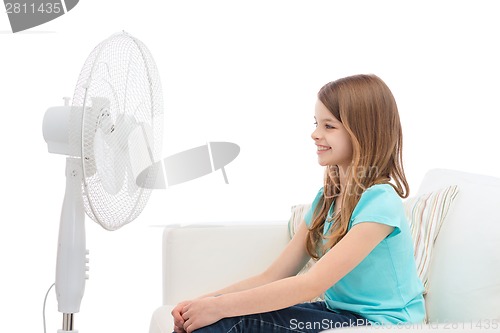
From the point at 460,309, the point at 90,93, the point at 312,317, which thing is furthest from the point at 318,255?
the point at 90,93

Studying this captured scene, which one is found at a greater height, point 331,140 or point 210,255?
point 331,140

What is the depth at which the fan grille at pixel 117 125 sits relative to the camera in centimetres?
184

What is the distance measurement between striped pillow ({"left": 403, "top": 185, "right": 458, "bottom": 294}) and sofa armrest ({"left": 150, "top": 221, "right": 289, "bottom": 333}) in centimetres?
48

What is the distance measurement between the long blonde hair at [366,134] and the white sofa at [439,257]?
0.27 m

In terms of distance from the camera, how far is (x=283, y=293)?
168 cm

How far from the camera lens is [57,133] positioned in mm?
1962

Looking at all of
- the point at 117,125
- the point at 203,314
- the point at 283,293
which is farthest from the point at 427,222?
the point at 117,125

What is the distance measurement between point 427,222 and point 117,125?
0.91 metres

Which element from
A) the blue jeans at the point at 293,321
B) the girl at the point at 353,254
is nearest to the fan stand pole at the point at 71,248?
the girl at the point at 353,254

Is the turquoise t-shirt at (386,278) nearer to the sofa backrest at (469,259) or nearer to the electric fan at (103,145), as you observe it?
the sofa backrest at (469,259)

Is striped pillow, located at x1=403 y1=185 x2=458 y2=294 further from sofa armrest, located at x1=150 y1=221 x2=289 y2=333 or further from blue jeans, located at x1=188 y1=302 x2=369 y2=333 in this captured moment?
sofa armrest, located at x1=150 y1=221 x2=289 y2=333

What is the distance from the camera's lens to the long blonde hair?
1.81m

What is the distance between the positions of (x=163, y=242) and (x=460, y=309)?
95 cm

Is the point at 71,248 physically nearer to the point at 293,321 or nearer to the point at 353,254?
the point at 293,321
